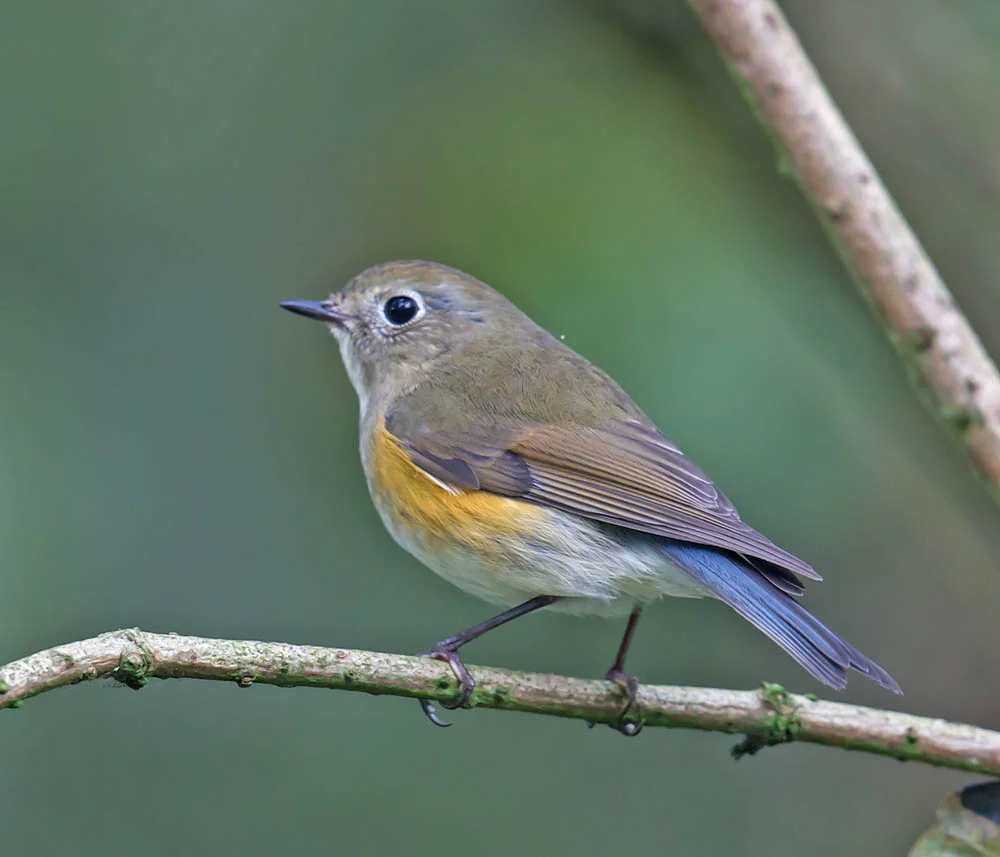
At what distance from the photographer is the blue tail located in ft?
8.91

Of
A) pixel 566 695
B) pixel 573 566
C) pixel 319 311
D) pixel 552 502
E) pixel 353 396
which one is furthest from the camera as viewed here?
pixel 353 396

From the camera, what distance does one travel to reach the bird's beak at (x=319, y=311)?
153 inches

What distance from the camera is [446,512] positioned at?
10.8 feet

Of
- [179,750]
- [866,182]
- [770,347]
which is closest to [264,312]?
[179,750]

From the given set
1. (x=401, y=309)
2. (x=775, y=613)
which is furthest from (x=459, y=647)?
(x=401, y=309)

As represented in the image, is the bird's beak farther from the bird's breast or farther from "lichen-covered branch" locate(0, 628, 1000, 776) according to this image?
"lichen-covered branch" locate(0, 628, 1000, 776)

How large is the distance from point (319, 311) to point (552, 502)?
115cm

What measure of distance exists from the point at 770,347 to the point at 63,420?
2347mm

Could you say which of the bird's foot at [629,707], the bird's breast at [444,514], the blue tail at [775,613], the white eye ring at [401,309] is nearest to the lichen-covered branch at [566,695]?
the bird's foot at [629,707]

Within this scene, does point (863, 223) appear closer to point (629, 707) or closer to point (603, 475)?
point (603, 475)

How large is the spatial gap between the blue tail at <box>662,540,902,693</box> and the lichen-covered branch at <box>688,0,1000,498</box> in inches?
24.7

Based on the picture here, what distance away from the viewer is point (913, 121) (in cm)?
425

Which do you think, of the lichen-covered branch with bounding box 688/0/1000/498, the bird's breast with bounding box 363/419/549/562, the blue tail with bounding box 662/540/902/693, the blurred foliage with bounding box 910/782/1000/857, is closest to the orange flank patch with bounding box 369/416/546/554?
the bird's breast with bounding box 363/419/549/562

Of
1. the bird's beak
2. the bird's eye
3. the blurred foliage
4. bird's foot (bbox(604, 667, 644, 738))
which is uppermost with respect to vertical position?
the bird's eye
